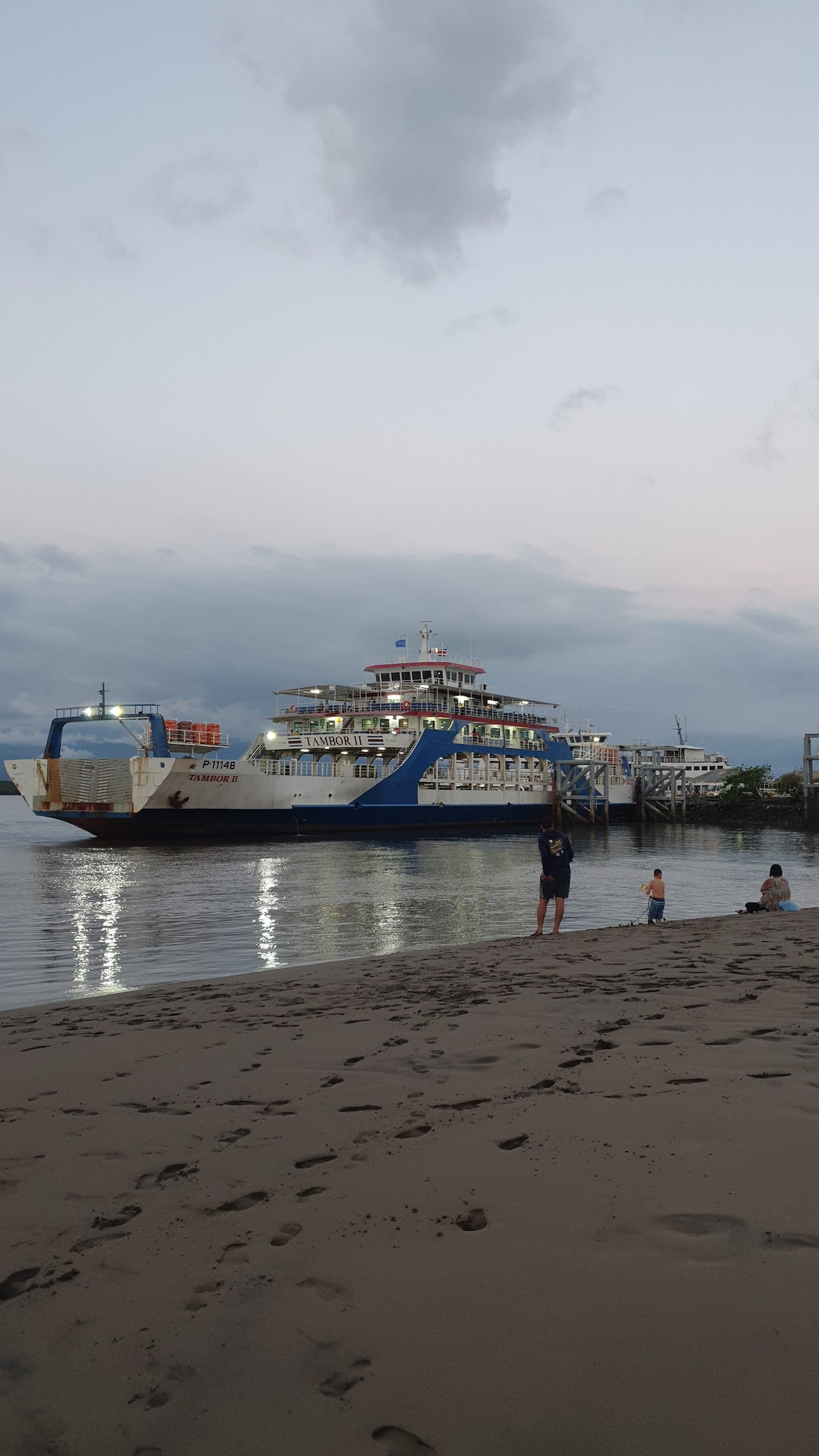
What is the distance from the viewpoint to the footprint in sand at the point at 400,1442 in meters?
1.89

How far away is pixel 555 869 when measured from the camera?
1168cm

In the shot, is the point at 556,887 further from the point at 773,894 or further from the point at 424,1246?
the point at 424,1246

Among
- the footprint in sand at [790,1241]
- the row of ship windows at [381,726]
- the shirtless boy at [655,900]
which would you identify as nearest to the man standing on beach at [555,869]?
the shirtless boy at [655,900]

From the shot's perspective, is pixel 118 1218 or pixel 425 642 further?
pixel 425 642

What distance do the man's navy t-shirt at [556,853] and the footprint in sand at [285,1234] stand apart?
345 inches

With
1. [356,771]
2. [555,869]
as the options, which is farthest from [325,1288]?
[356,771]

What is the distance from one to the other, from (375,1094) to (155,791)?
118 feet

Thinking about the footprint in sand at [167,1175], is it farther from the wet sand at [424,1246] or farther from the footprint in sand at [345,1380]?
the footprint in sand at [345,1380]

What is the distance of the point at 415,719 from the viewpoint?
49719mm

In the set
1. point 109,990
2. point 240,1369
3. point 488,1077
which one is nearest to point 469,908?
point 109,990


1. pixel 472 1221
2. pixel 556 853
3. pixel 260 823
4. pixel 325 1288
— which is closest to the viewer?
pixel 325 1288

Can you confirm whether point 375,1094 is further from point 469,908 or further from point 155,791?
point 155,791

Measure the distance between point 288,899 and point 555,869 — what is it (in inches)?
396

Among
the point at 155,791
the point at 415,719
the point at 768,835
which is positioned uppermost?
the point at 415,719
